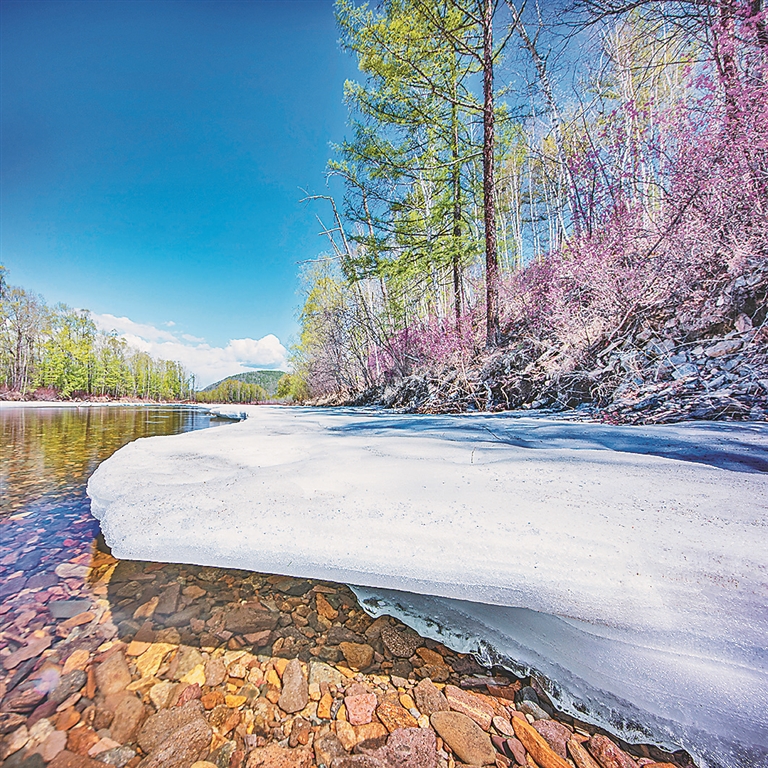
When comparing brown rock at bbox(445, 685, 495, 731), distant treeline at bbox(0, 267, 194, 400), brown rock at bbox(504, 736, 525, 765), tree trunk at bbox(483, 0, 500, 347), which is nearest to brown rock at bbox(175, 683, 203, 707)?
brown rock at bbox(445, 685, 495, 731)

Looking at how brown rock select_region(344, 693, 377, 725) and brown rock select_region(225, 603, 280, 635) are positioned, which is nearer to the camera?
brown rock select_region(344, 693, 377, 725)

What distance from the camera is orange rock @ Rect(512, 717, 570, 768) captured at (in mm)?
630

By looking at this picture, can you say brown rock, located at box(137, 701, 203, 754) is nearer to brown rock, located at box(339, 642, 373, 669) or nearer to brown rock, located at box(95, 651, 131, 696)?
brown rock, located at box(95, 651, 131, 696)

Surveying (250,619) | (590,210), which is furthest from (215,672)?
(590,210)

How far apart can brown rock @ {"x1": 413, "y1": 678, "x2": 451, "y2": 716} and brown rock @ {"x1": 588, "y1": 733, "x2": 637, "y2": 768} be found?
0.95 ft

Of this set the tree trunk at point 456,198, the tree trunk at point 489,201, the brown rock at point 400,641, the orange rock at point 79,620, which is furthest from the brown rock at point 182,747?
the tree trunk at point 456,198

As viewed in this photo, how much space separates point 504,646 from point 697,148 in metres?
3.97

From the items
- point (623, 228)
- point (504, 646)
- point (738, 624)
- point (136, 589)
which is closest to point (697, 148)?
point (623, 228)

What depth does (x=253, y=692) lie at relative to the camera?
0.79m

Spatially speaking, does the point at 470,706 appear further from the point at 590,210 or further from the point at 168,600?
the point at 590,210

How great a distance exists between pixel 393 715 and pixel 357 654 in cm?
18

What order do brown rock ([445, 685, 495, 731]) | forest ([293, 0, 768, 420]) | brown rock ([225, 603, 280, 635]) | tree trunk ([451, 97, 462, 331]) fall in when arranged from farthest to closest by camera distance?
tree trunk ([451, 97, 462, 331])
forest ([293, 0, 768, 420])
brown rock ([225, 603, 280, 635])
brown rock ([445, 685, 495, 731])

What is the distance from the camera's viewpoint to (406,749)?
2.21 feet

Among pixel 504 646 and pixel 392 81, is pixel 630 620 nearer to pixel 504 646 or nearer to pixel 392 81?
pixel 504 646
